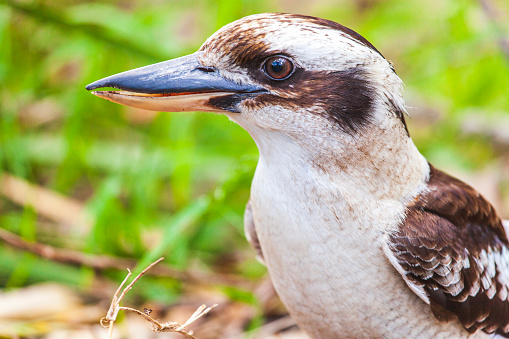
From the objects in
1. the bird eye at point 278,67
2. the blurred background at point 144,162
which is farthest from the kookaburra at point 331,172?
the blurred background at point 144,162

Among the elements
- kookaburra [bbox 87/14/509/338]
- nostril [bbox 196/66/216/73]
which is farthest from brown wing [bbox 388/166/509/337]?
nostril [bbox 196/66/216/73]

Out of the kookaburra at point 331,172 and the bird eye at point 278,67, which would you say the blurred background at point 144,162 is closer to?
the kookaburra at point 331,172

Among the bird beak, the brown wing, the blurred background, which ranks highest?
the blurred background

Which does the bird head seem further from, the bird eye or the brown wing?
the brown wing

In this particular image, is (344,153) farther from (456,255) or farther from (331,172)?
(456,255)

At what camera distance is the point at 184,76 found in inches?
83.9

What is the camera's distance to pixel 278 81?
209 cm

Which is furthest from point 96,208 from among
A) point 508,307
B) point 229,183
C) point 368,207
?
point 508,307

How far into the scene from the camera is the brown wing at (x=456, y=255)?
2.20m

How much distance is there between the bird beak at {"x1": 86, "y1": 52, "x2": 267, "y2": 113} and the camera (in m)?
2.09

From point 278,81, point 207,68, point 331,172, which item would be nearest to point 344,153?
point 331,172

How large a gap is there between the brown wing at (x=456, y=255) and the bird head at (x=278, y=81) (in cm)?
41

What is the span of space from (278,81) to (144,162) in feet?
6.64

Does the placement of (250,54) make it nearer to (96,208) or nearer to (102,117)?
(96,208)
